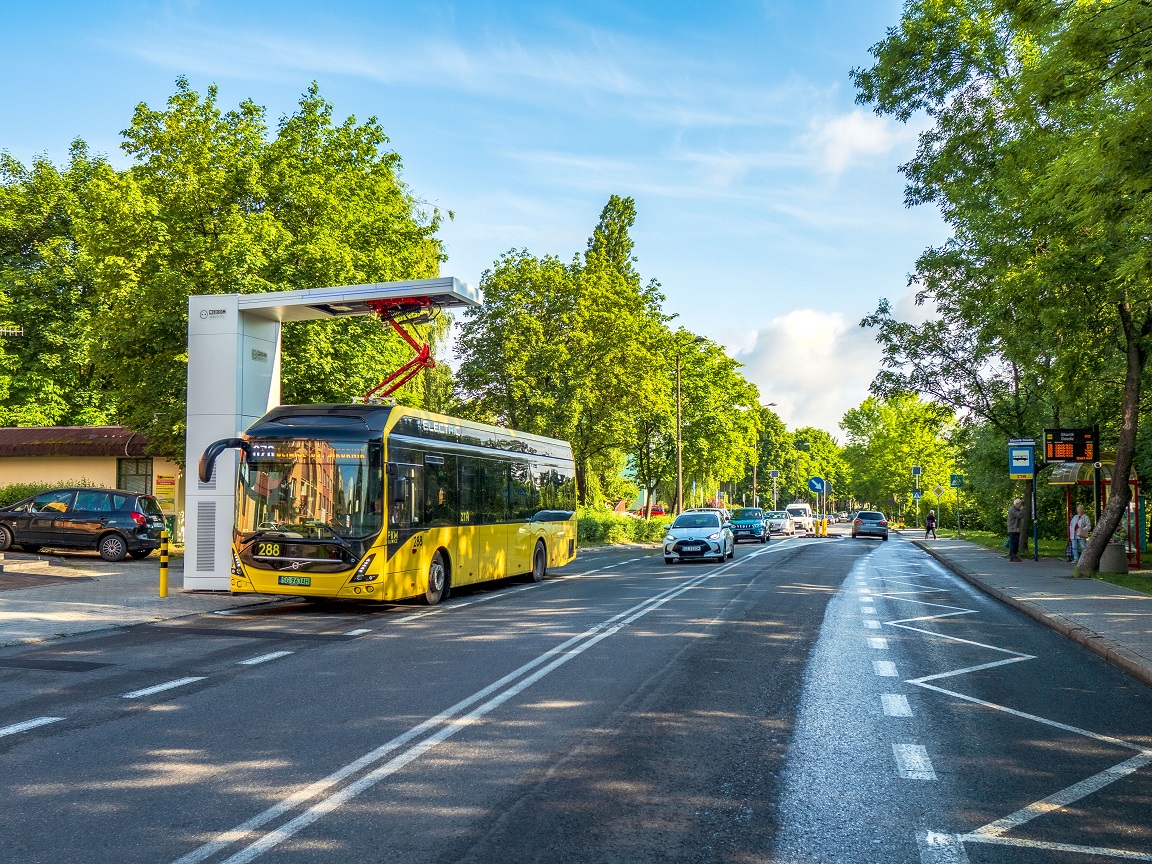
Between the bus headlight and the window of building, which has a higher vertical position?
the window of building

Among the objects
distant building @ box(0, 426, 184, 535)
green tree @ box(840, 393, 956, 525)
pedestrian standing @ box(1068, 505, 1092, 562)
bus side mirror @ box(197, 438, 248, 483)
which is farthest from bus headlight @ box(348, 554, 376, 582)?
green tree @ box(840, 393, 956, 525)

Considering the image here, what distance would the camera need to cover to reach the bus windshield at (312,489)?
1405cm

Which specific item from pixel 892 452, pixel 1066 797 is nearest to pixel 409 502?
pixel 1066 797

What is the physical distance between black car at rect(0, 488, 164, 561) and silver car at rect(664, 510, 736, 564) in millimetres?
13472

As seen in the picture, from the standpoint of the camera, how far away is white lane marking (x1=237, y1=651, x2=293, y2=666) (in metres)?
9.93

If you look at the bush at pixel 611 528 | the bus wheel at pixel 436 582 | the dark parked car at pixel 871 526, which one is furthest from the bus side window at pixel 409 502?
the dark parked car at pixel 871 526

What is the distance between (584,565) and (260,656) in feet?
57.7

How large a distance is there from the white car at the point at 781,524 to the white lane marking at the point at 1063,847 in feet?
188

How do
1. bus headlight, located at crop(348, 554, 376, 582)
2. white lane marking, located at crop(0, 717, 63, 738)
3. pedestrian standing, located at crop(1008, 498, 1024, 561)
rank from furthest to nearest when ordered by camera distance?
pedestrian standing, located at crop(1008, 498, 1024, 561) → bus headlight, located at crop(348, 554, 376, 582) → white lane marking, located at crop(0, 717, 63, 738)

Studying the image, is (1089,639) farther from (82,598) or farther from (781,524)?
(781,524)

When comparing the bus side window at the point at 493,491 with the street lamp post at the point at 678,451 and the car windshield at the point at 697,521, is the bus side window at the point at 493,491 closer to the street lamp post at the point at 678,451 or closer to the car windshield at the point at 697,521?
the car windshield at the point at 697,521

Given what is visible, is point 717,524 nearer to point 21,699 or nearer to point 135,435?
point 135,435

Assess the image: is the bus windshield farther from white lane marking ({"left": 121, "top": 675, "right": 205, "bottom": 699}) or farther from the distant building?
the distant building

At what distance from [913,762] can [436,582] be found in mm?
10760
